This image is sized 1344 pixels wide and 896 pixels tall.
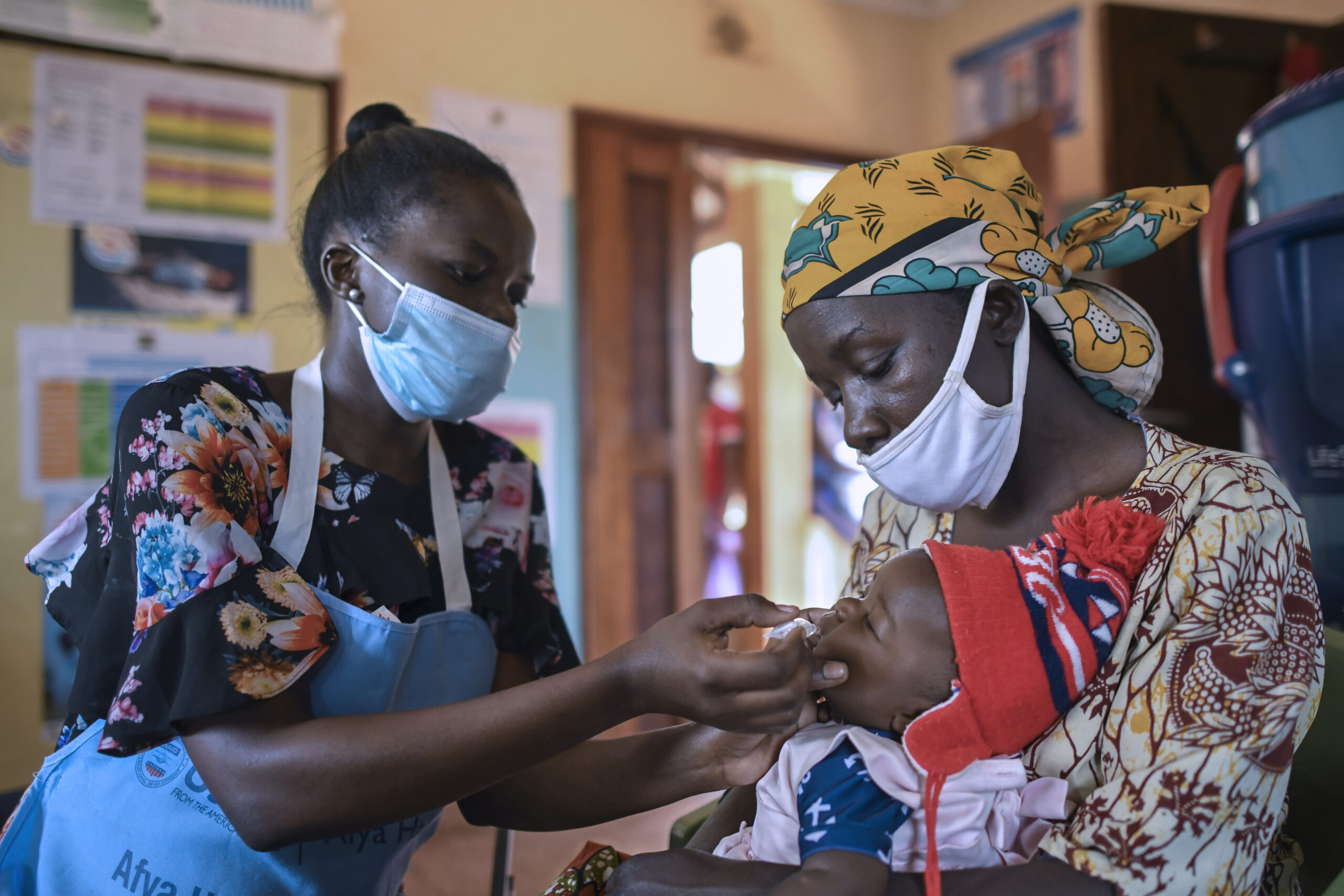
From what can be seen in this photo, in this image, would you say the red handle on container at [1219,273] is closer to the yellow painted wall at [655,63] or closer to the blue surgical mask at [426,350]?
the blue surgical mask at [426,350]

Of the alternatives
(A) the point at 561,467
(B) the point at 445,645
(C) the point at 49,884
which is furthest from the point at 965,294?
(A) the point at 561,467

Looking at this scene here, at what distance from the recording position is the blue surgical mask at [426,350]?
150cm

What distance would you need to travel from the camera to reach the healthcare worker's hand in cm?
103

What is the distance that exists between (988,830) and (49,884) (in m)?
1.26

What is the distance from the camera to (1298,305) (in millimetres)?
1659

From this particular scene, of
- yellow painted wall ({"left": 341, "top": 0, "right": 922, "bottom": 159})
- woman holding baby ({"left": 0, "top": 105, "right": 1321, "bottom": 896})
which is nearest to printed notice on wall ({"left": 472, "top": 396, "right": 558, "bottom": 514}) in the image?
yellow painted wall ({"left": 341, "top": 0, "right": 922, "bottom": 159})

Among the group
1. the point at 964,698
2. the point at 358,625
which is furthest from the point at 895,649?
the point at 358,625

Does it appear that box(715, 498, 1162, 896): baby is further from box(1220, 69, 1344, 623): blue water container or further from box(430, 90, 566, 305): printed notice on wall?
box(430, 90, 566, 305): printed notice on wall

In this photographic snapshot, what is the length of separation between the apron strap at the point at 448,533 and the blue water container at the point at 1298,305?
4.90 feet

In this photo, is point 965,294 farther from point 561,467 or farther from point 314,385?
point 561,467

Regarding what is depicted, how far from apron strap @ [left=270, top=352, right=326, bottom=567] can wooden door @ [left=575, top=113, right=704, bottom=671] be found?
2631mm

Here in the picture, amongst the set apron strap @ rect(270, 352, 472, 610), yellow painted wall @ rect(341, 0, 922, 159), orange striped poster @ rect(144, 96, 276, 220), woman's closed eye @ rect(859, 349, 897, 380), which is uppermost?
yellow painted wall @ rect(341, 0, 922, 159)

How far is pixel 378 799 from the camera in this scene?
108cm

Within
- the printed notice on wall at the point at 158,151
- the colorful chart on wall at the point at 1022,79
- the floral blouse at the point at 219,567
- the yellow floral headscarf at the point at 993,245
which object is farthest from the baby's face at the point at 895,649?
the colorful chart on wall at the point at 1022,79
